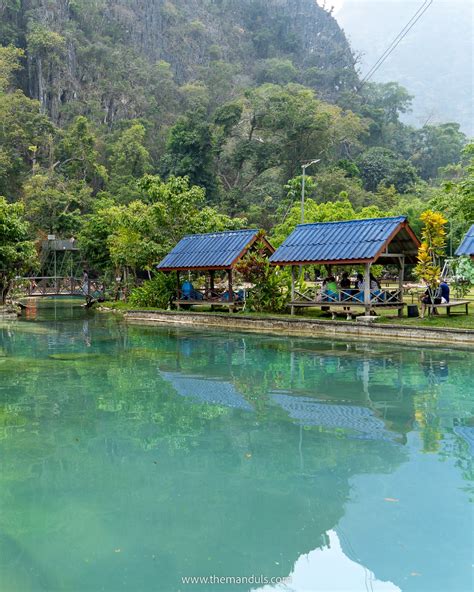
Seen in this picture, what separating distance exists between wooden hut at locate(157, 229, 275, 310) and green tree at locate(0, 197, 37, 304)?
18.6ft

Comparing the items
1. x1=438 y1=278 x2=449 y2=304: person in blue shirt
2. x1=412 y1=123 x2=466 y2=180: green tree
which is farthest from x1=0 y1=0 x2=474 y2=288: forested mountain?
x1=438 y1=278 x2=449 y2=304: person in blue shirt

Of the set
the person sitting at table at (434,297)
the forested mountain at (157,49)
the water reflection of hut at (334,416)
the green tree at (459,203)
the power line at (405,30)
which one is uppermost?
the forested mountain at (157,49)

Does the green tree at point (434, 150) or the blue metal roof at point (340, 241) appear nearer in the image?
the blue metal roof at point (340, 241)

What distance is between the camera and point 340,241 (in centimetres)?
1861

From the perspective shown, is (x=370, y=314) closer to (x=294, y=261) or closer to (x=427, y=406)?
(x=294, y=261)

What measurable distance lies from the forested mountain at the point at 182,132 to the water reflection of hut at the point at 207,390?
593 inches

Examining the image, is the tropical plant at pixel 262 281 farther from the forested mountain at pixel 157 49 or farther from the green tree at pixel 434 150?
the green tree at pixel 434 150

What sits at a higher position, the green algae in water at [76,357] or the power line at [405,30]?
the power line at [405,30]

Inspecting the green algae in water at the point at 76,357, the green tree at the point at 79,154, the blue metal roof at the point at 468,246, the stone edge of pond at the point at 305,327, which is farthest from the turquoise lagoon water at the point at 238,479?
the green tree at the point at 79,154

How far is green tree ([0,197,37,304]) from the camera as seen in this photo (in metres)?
23.6

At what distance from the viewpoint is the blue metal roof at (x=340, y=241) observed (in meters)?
17.7

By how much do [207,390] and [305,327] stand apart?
8.51 metres

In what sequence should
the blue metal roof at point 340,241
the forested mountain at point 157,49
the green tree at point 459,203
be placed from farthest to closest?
the forested mountain at point 157,49 → the green tree at point 459,203 → the blue metal roof at point 340,241

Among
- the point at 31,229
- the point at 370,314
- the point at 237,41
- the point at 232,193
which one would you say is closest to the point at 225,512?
the point at 370,314
